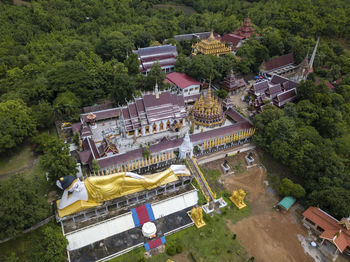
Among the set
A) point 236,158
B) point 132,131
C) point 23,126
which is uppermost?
point 23,126

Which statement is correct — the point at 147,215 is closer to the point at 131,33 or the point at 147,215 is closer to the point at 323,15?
the point at 131,33

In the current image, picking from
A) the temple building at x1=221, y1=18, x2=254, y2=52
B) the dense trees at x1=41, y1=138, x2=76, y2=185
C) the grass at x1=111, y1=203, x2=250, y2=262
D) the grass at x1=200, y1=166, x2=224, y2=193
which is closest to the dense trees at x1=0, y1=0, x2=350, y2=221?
the dense trees at x1=41, y1=138, x2=76, y2=185

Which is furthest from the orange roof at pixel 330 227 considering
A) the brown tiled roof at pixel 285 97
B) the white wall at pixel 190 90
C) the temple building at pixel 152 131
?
the white wall at pixel 190 90

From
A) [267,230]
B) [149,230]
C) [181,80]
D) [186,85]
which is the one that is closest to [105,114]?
[186,85]

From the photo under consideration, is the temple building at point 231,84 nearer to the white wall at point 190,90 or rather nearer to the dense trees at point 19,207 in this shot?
the white wall at point 190,90

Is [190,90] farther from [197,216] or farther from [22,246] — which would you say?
[22,246]

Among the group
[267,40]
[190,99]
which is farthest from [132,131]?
[267,40]

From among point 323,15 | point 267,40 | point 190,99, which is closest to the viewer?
point 190,99
